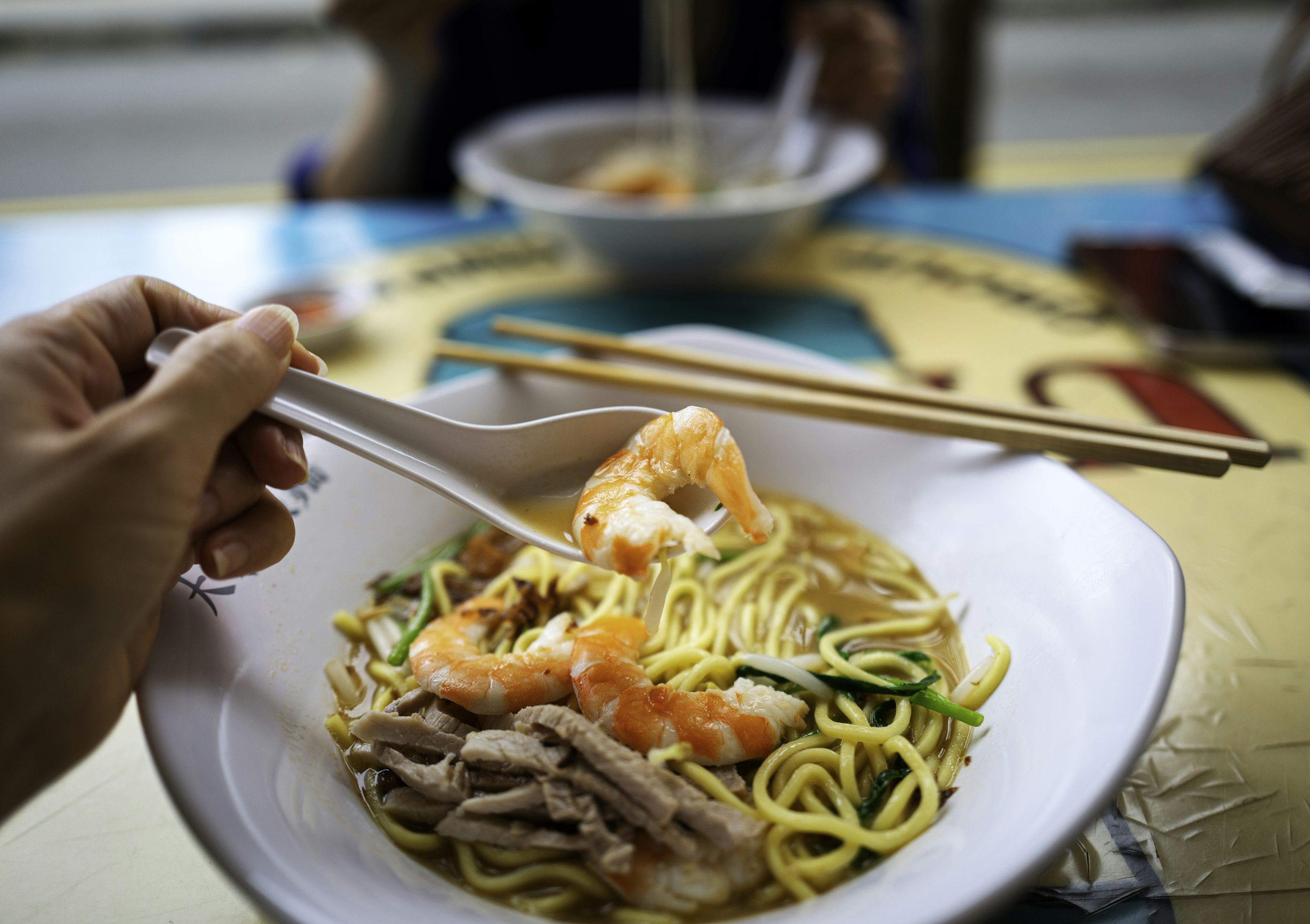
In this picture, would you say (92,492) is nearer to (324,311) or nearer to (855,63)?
(324,311)

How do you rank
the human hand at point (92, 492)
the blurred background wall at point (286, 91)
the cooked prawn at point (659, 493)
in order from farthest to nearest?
the blurred background wall at point (286, 91)
the cooked prawn at point (659, 493)
the human hand at point (92, 492)

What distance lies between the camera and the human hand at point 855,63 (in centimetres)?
342

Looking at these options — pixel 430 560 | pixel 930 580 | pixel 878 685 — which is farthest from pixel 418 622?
pixel 930 580

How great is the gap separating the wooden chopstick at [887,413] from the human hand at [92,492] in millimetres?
663

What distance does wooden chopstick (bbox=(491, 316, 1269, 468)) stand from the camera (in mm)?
1320

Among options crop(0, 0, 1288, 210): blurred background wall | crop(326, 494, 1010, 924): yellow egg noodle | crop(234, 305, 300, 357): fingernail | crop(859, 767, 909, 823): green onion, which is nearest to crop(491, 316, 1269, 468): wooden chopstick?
crop(326, 494, 1010, 924): yellow egg noodle

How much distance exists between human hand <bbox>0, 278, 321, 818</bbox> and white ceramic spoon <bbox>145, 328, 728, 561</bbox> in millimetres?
116

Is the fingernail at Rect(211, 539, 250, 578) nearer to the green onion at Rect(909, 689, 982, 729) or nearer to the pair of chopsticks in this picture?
the pair of chopsticks

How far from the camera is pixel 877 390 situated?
1.56m

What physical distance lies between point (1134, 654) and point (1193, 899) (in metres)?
0.33

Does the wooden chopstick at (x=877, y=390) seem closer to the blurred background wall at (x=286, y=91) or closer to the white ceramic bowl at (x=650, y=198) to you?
the white ceramic bowl at (x=650, y=198)

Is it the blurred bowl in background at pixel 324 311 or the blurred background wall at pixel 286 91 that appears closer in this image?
the blurred bowl in background at pixel 324 311

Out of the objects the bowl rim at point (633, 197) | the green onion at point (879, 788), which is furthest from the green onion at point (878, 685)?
the bowl rim at point (633, 197)

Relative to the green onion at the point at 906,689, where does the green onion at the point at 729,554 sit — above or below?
below
